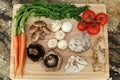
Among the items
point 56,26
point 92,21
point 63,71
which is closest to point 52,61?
point 63,71

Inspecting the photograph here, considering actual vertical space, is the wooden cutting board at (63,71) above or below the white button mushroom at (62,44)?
below

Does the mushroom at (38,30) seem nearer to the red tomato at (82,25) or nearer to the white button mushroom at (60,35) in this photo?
the white button mushroom at (60,35)

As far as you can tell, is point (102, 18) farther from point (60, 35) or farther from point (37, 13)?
point (37, 13)

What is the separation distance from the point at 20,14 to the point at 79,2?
0.37 metres

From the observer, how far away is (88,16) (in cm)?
218

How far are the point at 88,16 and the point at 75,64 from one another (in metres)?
0.28

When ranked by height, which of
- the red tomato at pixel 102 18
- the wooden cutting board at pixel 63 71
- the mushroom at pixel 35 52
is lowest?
the wooden cutting board at pixel 63 71

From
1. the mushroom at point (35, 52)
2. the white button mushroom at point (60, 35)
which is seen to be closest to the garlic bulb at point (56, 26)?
the white button mushroom at point (60, 35)

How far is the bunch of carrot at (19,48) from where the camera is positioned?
212 centimetres

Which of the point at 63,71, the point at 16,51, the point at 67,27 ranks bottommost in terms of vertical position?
the point at 63,71

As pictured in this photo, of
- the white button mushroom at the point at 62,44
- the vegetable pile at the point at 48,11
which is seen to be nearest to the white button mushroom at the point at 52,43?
the white button mushroom at the point at 62,44

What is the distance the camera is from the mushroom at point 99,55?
6.93 feet

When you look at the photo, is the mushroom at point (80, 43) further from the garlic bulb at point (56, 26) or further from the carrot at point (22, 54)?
the carrot at point (22, 54)

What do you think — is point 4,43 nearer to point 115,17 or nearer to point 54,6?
point 54,6
